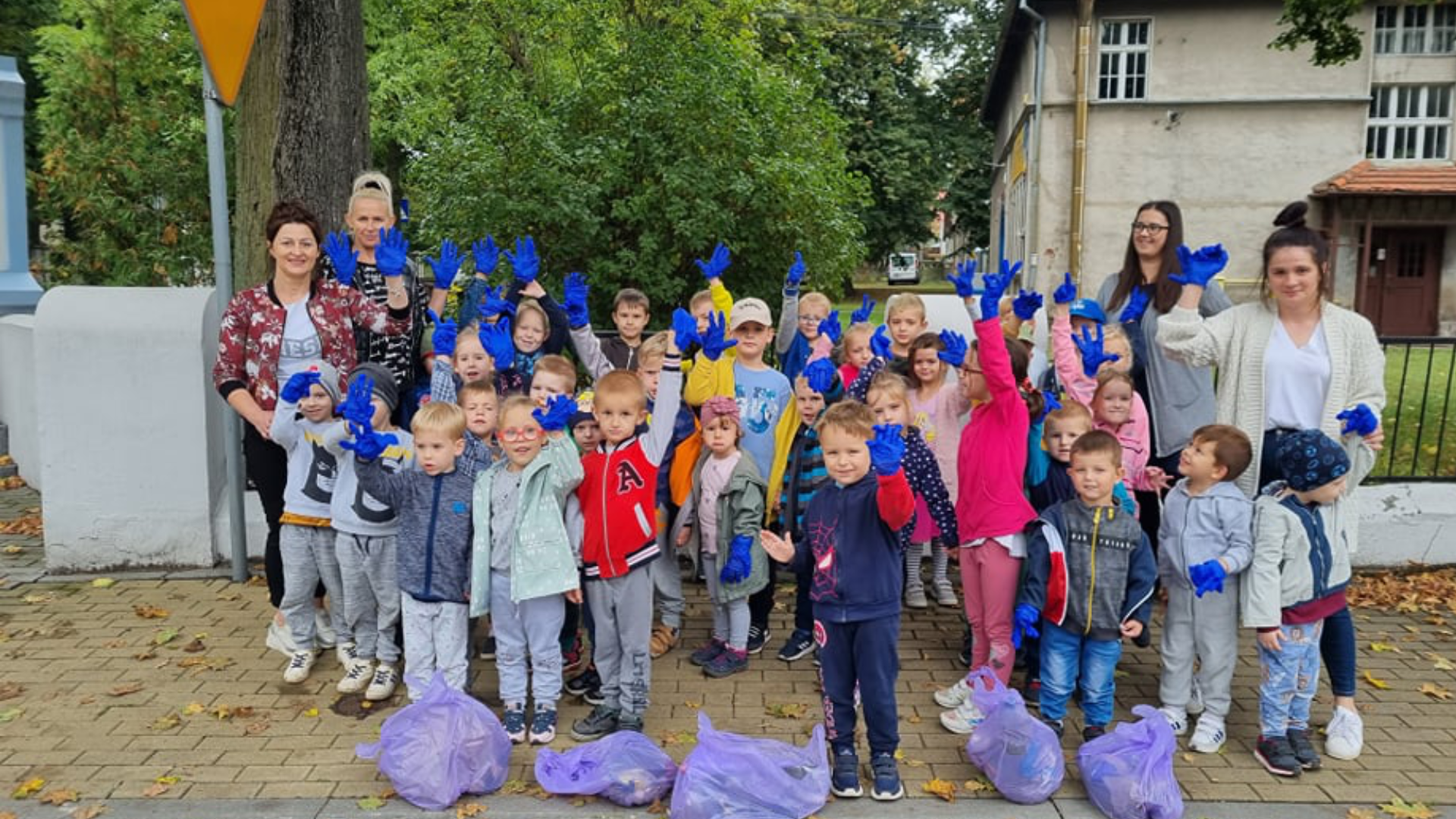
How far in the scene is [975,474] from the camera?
14.2ft

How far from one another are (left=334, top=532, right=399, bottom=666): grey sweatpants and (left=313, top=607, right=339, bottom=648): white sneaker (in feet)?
1.21

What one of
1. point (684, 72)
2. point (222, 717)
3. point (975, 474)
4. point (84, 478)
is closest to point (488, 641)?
point (222, 717)

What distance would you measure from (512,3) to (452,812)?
11077 mm

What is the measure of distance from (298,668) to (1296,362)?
14.5ft

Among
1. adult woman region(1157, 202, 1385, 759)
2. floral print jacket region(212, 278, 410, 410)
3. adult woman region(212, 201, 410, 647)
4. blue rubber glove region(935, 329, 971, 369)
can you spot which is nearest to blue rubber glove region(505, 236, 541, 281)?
adult woman region(212, 201, 410, 647)

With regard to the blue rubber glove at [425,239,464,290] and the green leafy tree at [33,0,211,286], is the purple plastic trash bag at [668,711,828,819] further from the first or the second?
the green leafy tree at [33,0,211,286]

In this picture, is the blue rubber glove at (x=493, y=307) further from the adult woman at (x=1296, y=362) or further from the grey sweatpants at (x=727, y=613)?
the adult woman at (x=1296, y=362)

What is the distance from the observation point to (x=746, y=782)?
11.0ft

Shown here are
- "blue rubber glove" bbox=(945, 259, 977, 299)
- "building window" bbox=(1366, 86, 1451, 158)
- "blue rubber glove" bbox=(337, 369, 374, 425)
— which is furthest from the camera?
"building window" bbox=(1366, 86, 1451, 158)

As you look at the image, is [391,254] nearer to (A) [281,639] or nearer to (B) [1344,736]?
(A) [281,639]

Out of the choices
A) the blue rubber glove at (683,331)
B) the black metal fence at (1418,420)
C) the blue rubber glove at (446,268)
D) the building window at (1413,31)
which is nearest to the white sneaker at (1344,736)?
the black metal fence at (1418,420)

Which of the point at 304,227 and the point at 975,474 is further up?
the point at 304,227

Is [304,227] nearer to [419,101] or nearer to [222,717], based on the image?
[222,717]

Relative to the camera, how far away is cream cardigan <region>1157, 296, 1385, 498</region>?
3.92 m
